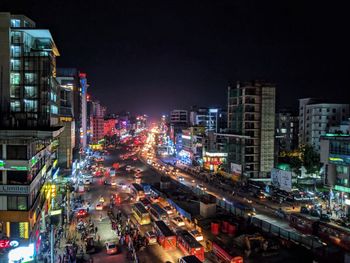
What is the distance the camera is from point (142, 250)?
28.3 metres

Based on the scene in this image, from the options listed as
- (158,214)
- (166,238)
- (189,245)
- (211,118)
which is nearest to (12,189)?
(166,238)

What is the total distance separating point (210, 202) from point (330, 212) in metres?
17.4

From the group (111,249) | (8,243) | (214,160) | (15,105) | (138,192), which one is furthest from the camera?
(214,160)

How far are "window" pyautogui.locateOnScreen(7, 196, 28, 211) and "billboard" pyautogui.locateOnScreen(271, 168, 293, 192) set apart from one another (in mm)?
37674

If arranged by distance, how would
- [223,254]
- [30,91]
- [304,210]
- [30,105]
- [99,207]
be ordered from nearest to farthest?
[223,254], [304,210], [99,207], [30,91], [30,105]

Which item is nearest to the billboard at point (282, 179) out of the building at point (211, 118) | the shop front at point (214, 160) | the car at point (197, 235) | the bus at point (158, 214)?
the shop front at point (214, 160)

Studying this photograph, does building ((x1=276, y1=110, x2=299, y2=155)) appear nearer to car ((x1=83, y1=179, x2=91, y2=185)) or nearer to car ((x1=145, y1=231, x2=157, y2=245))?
car ((x1=83, y1=179, x2=91, y2=185))

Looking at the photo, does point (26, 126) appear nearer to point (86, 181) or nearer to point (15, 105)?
point (15, 105)

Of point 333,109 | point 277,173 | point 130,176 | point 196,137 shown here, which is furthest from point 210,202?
point 196,137

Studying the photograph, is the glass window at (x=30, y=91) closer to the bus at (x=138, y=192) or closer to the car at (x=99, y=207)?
the car at (x=99, y=207)

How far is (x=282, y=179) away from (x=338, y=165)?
1007 cm

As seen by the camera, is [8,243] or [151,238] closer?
[8,243]

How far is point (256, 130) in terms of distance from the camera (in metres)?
63.0

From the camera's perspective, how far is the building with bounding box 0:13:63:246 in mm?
27172
